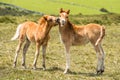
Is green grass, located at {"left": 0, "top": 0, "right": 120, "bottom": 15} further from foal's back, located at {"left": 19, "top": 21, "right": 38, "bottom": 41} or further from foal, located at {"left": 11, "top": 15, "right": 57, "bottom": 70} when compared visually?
foal, located at {"left": 11, "top": 15, "right": 57, "bottom": 70}

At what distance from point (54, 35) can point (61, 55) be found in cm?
964

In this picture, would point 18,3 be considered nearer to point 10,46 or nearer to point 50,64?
point 10,46

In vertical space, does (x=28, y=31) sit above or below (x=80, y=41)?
above

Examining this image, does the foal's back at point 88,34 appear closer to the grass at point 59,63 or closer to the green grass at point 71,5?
the grass at point 59,63

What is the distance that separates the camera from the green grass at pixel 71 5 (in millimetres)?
56688

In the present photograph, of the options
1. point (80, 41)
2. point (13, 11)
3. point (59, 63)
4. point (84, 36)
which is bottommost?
point (13, 11)

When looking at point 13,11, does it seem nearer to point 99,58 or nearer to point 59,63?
point 59,63

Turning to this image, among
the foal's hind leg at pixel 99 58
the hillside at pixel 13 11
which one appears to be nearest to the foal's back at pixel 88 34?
the foal's hind leg at pixel 99 58

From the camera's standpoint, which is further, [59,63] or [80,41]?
[59,63]

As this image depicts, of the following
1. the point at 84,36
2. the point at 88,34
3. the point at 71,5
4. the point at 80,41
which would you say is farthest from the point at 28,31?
the point at 71,5

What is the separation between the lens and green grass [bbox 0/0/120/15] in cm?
5669

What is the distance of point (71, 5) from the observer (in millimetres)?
61094

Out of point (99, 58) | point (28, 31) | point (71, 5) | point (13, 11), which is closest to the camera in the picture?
point (99, 58)

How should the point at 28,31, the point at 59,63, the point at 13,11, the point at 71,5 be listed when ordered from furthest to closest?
1. the point at 71,5
2. the point at 13,11
3. the point at 59,63
4. the point at 28,31
